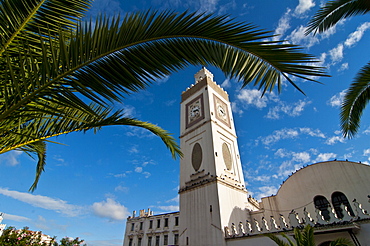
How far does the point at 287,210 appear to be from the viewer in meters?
16.4

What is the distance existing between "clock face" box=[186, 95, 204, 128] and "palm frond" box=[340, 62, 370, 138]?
14.2m

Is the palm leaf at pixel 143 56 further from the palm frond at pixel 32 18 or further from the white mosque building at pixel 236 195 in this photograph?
the white mosque building at pixel 236 195

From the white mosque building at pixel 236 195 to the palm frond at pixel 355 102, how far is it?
651cm

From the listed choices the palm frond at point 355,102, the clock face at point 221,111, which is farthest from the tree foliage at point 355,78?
the clock face at point 221,111

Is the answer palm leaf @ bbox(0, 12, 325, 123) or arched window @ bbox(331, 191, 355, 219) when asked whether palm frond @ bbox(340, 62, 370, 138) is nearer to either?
palm leaf @ bbox(0, 12, 325, 123)

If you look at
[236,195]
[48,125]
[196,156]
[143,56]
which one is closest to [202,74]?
[196,156]

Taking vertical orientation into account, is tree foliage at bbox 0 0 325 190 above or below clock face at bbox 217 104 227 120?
below

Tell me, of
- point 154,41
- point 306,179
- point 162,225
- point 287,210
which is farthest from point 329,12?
point 162,225

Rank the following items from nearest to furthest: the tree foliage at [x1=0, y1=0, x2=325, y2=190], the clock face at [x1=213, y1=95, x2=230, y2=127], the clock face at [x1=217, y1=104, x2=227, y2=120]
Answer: the tree foliage at [x1=0, y1=0, x2=325, y2=190]
the clock face at [x1=213, y1=95, x2=230, y2=127]
the clock face at [x1=217, y1=104, x2=227, y2=120]

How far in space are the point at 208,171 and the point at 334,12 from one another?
45.5 feet

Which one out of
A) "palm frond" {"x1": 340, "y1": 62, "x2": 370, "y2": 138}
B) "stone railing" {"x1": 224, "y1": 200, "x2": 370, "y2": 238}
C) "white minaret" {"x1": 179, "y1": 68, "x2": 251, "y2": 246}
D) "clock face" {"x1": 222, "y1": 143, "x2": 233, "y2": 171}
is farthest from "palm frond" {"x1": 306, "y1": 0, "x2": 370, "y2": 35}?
"clock face" {"x1": 222, "y1": 143, "x2": 233, "y2": 171}

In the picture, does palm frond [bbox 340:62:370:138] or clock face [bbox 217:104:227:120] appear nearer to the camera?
palm frond [bbox 340:62:370:138]

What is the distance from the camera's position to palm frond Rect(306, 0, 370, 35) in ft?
18.3

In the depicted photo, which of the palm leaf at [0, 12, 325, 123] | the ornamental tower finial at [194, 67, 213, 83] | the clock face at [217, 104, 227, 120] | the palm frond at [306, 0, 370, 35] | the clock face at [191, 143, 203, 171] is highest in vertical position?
the ornamental tower finial at [194, 67, 213, 83]
